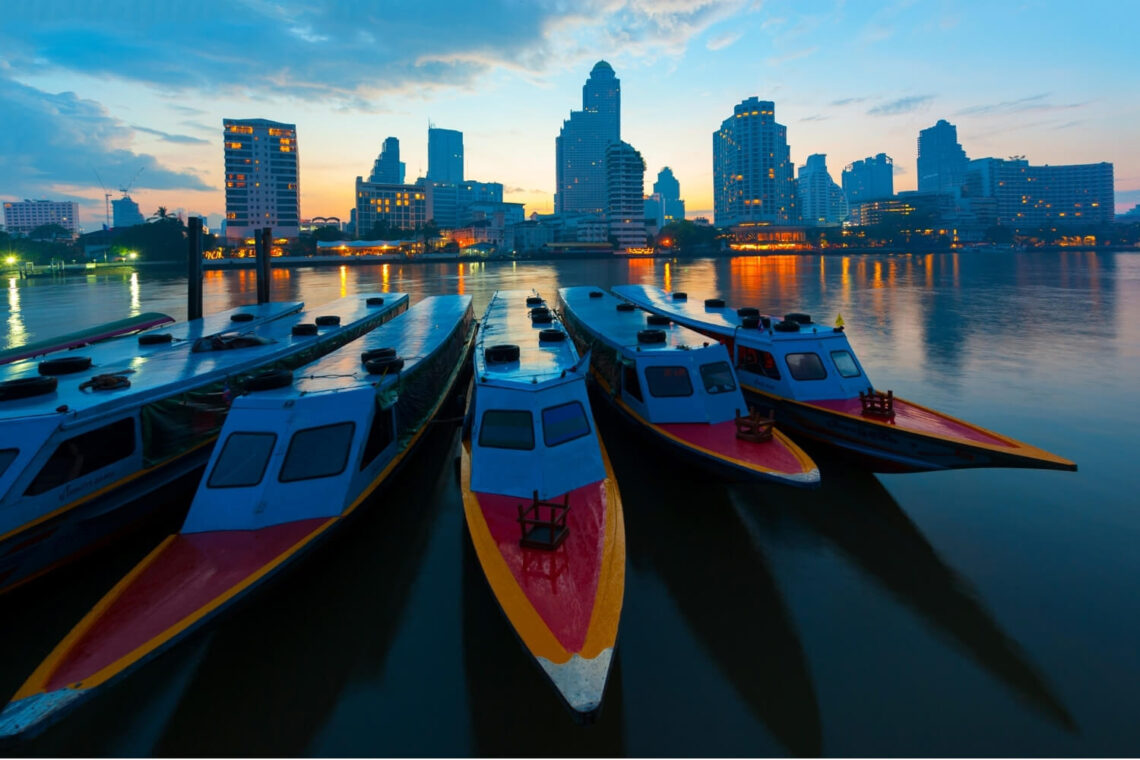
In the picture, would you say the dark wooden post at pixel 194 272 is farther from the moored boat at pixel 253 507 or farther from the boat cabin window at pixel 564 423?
the boat cabin window at pixel 564 423

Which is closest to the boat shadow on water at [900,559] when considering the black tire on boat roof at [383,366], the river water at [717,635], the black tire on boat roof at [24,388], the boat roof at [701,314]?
the river water at [717,635]

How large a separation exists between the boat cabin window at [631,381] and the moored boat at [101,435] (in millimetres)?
9987

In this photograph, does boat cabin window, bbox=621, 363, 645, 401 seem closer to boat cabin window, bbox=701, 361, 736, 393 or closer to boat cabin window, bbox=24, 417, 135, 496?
boat cabin window, bbox=701, 361, 736, 393

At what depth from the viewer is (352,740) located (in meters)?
8.03

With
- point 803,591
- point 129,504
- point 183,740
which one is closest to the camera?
point 183,740

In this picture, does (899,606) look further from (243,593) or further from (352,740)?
(243,593)

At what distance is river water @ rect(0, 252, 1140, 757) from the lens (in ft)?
26.5

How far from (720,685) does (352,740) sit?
5.65 m

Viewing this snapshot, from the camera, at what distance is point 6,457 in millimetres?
10242

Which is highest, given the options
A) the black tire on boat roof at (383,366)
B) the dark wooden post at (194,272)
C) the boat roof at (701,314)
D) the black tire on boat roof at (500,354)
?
the dark wooden post at (194,272)

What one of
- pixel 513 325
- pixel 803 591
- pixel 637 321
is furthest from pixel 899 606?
pixel 513 325

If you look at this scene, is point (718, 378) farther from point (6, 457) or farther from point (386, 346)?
point (6, 457)

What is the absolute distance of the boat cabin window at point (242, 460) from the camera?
35.2 feet

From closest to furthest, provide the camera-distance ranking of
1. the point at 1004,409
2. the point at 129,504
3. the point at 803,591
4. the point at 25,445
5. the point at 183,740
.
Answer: the point at 183,740
the point at 25,445
the point at 803,591
the point at 129,504
the point at 1004,409
